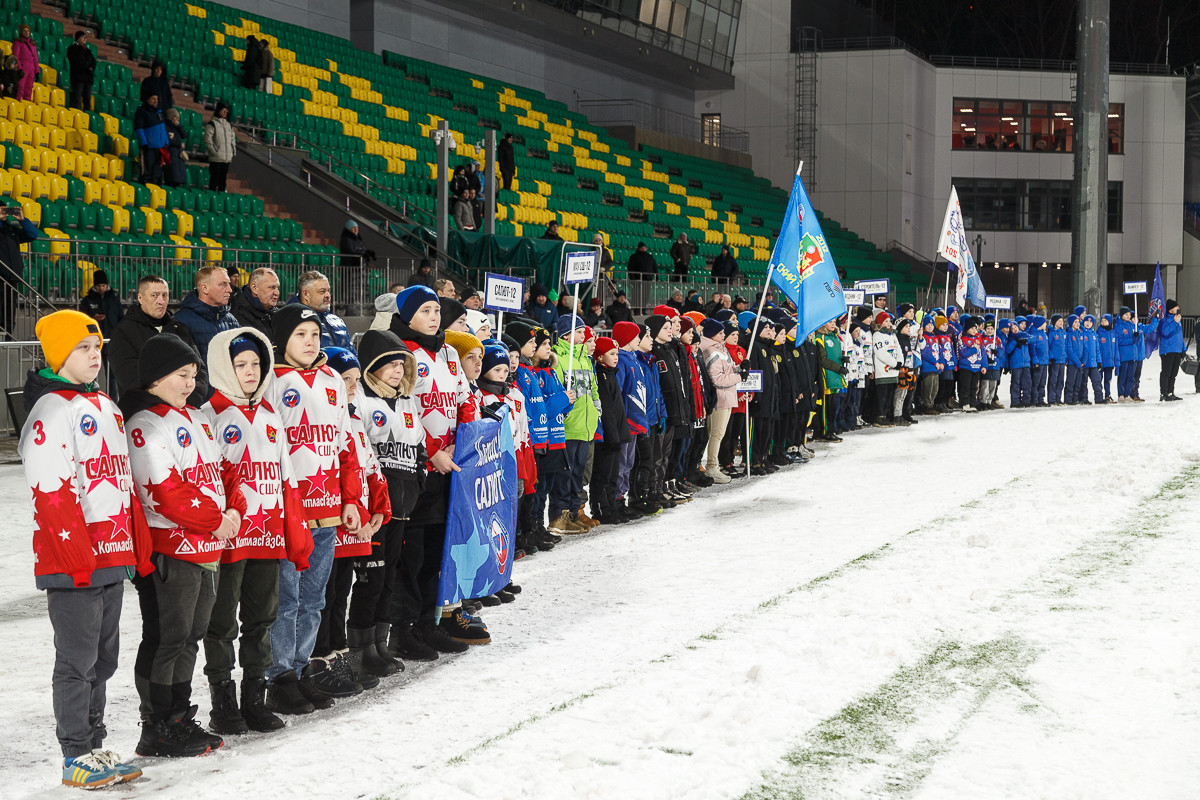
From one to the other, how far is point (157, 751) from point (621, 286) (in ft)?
64.3

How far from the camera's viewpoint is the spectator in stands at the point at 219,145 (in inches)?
772

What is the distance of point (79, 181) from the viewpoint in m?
17.3

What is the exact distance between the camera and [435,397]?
702 cm

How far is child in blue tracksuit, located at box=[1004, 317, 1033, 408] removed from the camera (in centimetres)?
2319

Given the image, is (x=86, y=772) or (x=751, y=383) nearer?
(x=86, y=772)

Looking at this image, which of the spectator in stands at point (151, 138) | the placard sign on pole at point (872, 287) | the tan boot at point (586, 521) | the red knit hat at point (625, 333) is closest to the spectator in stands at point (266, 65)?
the spectator in stands at point (151, 138)

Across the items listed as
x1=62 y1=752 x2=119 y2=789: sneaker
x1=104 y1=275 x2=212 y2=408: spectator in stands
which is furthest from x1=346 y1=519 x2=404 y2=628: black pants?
x1=104 y1=275 x2=212 y2=408: spectator in stands

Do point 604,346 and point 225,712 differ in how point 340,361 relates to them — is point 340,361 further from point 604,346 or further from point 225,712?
point 604,346

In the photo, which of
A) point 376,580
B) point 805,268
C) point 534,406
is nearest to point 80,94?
point 805,268

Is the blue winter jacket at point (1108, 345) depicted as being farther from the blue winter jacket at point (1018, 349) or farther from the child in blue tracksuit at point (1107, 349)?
the blue winter jacket at point (1018, 349)

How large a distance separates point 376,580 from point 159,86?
47.2ft

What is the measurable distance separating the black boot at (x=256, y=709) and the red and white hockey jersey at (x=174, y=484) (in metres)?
0.73

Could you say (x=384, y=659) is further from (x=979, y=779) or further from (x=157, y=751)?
(x=979, y=779)

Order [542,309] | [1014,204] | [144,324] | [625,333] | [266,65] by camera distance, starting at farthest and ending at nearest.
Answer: [1014,204] → [266,65] → [542,309] → [625,333] → [144,324]
